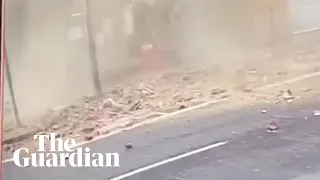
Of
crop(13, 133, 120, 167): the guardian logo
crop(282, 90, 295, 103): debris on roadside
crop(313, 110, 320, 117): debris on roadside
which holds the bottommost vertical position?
crop(13, 133, 120, 167): the guardian logo

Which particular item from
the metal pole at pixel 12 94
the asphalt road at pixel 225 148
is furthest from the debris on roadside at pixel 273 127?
the metal pole at pixel 12 94

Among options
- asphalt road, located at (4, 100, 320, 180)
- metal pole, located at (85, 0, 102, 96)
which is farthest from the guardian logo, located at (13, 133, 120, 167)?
metal pole, located at (85, 0, 102, 96)

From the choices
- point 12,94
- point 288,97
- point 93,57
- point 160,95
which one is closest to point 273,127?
point 288,97

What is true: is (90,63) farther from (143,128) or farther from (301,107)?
(301,107)

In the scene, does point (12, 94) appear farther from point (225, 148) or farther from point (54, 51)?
point (225, 148)

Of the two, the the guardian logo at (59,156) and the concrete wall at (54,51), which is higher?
the concrete wall at (54,51)

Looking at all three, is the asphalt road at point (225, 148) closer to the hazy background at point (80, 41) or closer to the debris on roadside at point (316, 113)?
the debris on roadside at point (316, 113)

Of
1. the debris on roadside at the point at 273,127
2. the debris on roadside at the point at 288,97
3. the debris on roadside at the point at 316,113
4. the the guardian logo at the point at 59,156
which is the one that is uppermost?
the debris on roadside at the point at 288,97

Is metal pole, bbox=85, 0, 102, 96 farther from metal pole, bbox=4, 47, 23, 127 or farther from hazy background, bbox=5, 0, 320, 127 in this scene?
metal pole, bbox=4, 47, 23, 127

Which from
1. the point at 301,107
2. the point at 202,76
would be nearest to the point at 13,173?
the point at 202,76
